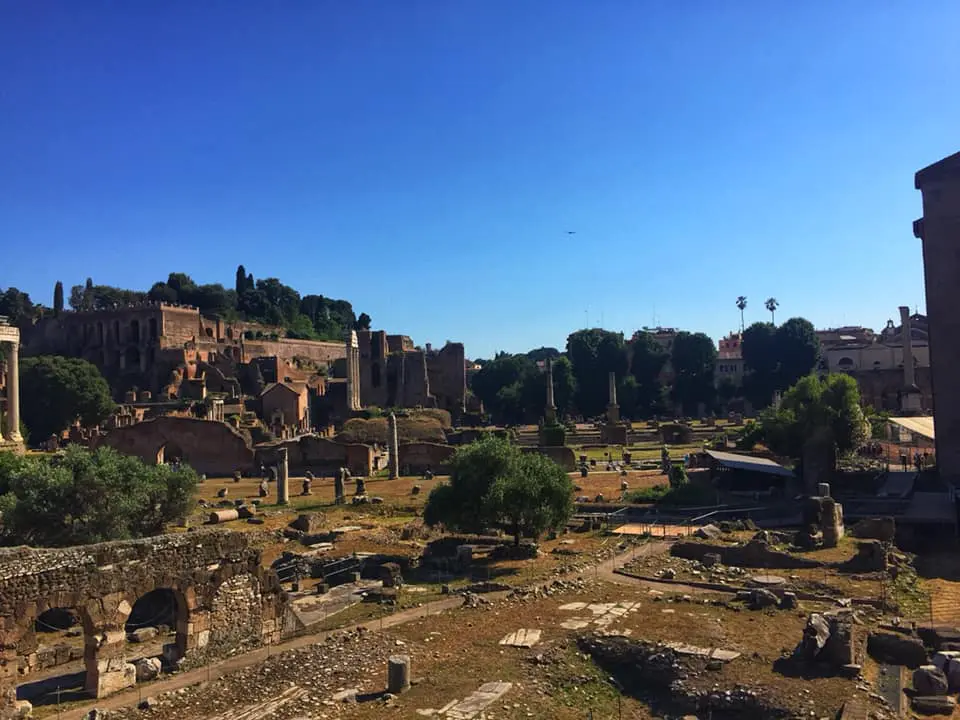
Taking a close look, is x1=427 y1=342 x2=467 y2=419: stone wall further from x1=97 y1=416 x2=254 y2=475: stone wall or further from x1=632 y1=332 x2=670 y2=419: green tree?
x1=97 y1=416 x2=254 y2=475: stone wall

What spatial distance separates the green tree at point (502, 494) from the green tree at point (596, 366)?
192 ft

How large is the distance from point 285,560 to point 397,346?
65418 mm

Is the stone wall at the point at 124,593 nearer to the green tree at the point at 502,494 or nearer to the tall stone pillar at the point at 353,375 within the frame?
the green tree at the point at 502,494

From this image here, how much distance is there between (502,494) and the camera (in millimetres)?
22891

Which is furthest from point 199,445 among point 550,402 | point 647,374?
point 647,374

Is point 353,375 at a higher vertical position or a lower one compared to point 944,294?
lower

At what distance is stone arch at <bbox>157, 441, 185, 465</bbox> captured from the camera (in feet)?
162

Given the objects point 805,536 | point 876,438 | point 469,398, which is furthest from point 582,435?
point 805,536

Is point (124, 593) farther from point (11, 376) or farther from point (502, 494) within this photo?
point (11, 376)

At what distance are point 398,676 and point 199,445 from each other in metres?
40.2

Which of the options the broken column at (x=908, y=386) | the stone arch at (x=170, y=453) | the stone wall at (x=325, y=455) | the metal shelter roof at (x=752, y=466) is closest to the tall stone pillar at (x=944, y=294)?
the metal shelter roof at (x=752, y=466)

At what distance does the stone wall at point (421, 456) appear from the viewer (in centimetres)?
4838

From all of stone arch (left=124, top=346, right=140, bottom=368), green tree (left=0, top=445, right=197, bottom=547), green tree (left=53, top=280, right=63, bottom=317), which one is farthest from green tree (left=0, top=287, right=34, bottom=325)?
green tree (left=0, top=445, right=197, bottom=547)

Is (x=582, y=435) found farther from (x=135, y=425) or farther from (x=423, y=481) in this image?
(x=135, y=425)
